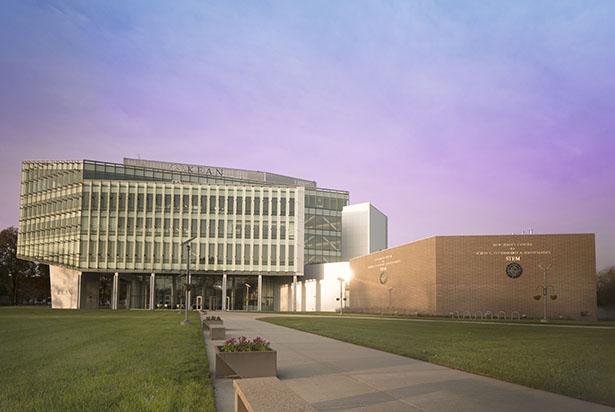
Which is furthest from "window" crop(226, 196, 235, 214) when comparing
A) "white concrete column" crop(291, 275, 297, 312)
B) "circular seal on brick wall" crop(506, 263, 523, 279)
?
"circular seal on brick wall" crop(506, 263, 523, 279)

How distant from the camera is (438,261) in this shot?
5428 cm

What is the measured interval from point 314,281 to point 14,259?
54.1 metres

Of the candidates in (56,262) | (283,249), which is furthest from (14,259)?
(283,249)

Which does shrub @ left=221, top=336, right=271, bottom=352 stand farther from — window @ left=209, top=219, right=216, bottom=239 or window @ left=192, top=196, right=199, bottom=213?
window @ left=192, top=196, right=199, bottom=213

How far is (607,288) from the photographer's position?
6047 centimetres

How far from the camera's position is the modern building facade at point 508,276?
5150cm

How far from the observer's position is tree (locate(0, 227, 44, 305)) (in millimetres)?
106375

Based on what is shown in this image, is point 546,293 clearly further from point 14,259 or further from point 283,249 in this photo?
point 14,259

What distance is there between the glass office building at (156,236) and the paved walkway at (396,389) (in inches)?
2901

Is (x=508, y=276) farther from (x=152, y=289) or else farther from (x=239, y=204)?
(x=152, y=289)

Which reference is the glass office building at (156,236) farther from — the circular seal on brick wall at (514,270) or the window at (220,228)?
the circular seal on brick wall at (514,270)

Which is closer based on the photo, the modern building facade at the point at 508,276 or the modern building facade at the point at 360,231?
the modern building facade at the point at 508,276

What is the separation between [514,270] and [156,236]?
176ft

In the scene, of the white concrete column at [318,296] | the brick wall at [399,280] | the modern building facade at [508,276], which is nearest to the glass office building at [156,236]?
the white concrete column at [318,296]
